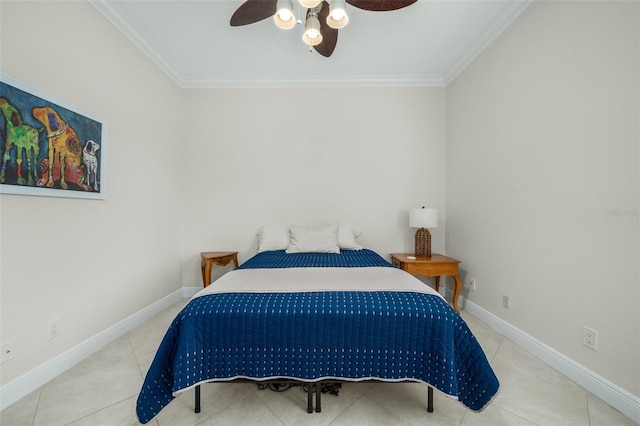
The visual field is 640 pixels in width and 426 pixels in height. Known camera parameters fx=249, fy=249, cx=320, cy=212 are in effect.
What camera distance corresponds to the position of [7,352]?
1.41 meters

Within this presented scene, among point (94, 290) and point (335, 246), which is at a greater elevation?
point (335, 246)

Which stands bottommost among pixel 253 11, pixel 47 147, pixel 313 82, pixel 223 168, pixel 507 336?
pixel 507 336

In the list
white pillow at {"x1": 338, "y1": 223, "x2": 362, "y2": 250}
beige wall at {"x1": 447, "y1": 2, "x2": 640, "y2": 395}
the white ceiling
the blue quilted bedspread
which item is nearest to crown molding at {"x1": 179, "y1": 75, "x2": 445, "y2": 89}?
the white ceiling

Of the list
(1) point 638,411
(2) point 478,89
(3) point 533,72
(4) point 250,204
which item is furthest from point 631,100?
(4) point 250,204

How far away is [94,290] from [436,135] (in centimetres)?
382

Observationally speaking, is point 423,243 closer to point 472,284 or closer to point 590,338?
point 472,284

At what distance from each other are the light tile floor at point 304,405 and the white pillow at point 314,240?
138cm

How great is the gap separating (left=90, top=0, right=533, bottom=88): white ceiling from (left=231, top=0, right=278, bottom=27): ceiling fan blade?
0.51 metres

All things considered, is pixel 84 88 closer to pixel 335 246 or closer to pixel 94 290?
pixel 94 290

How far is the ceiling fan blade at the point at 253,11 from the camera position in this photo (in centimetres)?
157

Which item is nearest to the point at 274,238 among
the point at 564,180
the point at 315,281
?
the point at 315,281

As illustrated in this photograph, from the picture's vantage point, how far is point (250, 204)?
126 inches

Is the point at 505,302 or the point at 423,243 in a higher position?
the point at 423,243

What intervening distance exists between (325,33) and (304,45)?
79 cm
